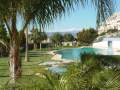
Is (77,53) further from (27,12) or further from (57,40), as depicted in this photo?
(57,40)

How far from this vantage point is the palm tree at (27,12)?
4.30 m

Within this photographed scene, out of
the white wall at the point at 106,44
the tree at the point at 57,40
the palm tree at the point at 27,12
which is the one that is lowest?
the white wall at the point at 106,44

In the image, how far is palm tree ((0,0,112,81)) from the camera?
4.30 metres

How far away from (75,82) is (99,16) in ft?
5.27

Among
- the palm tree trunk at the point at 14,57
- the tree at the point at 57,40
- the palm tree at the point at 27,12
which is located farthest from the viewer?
the tree at the point at 57,40

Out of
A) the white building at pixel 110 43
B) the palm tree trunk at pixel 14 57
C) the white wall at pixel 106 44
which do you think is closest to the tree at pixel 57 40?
the white wall at pixel 106 44

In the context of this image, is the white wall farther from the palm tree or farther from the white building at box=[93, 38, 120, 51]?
the palm tree

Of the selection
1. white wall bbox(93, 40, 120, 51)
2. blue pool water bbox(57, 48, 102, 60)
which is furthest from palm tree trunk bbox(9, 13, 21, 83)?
white wall bbox(93, 40, 120, 51)

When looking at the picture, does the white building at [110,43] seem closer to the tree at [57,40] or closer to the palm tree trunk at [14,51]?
the tree at [57,40]

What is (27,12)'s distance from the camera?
14.9 feet

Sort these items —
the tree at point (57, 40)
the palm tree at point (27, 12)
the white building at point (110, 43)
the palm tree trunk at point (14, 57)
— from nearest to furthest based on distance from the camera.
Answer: the palm tree at point (27, 12)
the palm tree trunk at point (14, 57)
the white building at point (110, 43)
the tree at point (57, 40)

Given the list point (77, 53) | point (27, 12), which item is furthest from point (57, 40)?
point (27, 12)

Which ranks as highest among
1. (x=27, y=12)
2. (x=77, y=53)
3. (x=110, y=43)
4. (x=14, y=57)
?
(x=27, y=12)

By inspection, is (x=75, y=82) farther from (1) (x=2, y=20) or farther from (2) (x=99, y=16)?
(1) (x=2, y=20)
